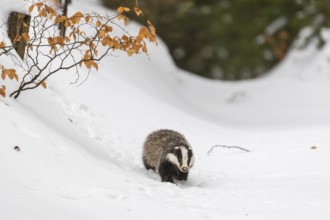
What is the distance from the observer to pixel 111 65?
508 inches

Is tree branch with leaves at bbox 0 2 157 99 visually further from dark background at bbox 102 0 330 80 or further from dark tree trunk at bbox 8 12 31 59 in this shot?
dark background at bbox 102 0 330 80

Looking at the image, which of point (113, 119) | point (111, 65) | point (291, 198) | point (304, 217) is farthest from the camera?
A: point (111, 65)

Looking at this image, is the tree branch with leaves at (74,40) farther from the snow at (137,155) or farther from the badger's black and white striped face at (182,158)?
the badger's black and white striped face at (182,158)

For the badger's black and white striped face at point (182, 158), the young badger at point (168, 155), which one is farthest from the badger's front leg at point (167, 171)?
the badger's black and white striped face at point (182, 158)

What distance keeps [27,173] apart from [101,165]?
1457mm

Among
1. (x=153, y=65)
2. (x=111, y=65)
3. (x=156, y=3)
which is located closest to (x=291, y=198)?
(x=111, y=65)

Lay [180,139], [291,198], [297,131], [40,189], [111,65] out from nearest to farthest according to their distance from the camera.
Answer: [40,189]
[291,198]
[180,139]
[297,131]
[111,65]

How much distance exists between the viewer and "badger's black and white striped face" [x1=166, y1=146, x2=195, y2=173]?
6968mm

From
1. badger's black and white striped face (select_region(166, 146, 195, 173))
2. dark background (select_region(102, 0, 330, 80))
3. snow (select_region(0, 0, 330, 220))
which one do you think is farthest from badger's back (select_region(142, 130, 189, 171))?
dark background (select_region(102, 0, 330, 80))

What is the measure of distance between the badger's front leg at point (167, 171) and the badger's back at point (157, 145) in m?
0.29

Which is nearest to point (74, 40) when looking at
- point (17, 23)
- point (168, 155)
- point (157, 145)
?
point (17, 23)

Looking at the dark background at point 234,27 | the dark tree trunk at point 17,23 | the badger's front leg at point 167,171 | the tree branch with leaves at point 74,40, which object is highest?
→ the dark background at point 234,27

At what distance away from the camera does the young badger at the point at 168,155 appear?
23.1 ft

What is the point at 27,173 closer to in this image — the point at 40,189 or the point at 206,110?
the point at 40,189
